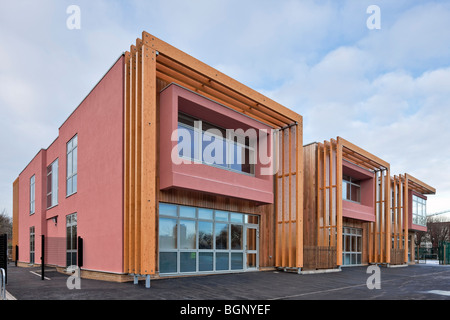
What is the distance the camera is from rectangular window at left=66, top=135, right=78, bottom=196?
17062 mm

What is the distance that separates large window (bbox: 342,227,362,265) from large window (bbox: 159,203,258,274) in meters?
10.3

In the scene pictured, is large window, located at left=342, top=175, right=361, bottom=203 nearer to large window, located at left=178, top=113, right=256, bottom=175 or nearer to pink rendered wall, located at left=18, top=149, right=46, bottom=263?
large window, located at left=178, top=113, right=256, bottom=175

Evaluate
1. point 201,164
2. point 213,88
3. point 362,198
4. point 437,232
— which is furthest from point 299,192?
point 437,232

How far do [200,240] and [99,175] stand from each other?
478 centimetres

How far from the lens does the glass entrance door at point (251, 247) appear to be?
Answer: 16375mm

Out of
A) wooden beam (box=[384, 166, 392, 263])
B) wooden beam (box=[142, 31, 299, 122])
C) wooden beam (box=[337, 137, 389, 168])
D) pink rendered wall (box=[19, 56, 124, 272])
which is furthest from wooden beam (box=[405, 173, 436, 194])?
pink rendered wall (box=[19, 56, 124, 272])

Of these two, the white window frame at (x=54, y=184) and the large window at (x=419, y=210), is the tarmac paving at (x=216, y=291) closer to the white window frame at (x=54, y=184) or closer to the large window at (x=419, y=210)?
the white window frame at (x=54, y=184)

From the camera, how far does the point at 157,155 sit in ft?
42.7

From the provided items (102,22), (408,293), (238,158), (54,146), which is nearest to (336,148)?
(238,158)

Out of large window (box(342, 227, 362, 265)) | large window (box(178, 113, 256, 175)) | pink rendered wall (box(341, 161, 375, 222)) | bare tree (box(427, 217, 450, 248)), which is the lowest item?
bare tree (box(427, 217, 450, 248))

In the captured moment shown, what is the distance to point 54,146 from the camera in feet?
69.5

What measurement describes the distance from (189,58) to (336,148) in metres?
11.9

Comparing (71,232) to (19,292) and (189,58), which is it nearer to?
(19,292)

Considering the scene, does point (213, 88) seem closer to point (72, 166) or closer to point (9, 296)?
point (72, 166)
